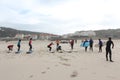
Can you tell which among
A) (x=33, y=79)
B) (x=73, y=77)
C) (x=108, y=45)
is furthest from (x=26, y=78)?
(x=108, y=45)

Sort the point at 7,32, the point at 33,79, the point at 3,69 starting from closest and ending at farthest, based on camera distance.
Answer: the point at 33,79 < the point at 3,69 < the point at 7,32

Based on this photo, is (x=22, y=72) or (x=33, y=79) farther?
(x=22, y=72)

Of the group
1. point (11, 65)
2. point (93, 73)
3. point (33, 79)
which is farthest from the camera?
point (11, 65)

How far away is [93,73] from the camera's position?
10.8 meters

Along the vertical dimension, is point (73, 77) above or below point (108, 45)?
below

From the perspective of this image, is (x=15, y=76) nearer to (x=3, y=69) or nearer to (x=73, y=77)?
(x=3, y=69)

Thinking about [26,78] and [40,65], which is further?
[40,65]

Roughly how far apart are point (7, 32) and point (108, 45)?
479 ft

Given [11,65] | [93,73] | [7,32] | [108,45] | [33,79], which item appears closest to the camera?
[33,79]

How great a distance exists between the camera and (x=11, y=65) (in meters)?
13.1

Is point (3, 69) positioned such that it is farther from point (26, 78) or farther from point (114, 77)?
point (114, 77)

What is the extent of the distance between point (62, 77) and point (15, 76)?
1954mm

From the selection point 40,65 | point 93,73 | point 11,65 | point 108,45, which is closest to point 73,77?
point 93,73

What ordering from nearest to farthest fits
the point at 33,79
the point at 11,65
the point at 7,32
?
the point at 33,79
the point at 11,65
the point at 7,32
